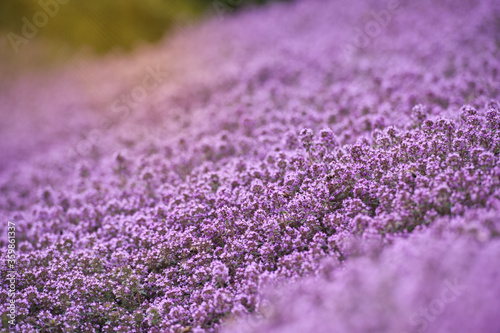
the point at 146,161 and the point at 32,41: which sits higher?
the point at 32,41

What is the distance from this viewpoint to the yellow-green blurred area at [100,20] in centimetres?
1864

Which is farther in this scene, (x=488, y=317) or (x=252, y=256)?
(x=252, y=256)

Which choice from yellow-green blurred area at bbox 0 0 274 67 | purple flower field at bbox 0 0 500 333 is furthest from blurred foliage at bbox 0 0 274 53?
purple flower field at bbox 0 0 500 333

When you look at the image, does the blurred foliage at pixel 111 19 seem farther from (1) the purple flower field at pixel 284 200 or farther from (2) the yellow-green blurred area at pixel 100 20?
(1) the purple flower field at pixel 284 200

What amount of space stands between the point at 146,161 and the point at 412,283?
553 cm

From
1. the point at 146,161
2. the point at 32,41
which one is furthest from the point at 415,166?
the point at 32,41

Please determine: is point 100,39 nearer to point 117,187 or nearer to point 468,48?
point 117,187

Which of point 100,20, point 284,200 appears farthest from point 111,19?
point 284,200

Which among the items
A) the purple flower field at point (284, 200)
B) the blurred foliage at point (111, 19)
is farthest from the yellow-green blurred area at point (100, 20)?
the purple flower field at point (284, 200)

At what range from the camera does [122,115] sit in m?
11.3

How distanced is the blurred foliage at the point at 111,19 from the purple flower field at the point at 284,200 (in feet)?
28.0

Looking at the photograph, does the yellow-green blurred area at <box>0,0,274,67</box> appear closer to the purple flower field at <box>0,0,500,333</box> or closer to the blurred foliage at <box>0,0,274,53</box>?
the blurred foliage at <box>0,0,274,53</box>

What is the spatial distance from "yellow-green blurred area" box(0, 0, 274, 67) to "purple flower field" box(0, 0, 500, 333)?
28.1 ft

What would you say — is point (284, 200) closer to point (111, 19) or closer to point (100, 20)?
point (111, 19)
